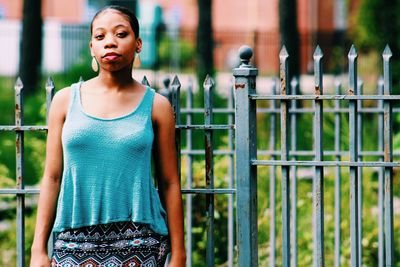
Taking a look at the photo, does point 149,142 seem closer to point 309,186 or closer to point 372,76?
point 309,186

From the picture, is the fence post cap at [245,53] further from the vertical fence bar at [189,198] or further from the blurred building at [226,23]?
the blurred building at [226,23]

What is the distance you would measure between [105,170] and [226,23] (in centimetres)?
2699

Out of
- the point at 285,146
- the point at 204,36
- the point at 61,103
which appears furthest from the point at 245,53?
the point at 204,36

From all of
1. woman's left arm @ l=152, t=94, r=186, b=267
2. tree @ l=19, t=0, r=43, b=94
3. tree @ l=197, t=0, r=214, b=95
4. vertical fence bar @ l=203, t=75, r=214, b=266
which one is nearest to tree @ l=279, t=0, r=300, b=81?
tree @ l=197, t=0, r=214, b=95

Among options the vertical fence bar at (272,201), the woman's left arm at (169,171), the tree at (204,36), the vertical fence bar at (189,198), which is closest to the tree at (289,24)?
the tree at (204,36)

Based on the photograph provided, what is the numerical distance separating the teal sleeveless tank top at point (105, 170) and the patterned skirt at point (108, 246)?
0.11ft

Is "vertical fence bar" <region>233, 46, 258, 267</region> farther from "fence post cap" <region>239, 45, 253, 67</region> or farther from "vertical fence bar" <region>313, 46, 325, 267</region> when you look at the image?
"vertical fence bar" <region>313, 46, 325, 267</region>

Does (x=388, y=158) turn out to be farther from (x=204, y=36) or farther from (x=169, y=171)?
(x=204, y=36)

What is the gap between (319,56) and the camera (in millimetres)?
4559

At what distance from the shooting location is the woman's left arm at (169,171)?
4.08 m

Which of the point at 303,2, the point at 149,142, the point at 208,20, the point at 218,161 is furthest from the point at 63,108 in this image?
the point at 303,2

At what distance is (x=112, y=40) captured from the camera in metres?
3.96

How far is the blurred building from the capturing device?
2581 cm

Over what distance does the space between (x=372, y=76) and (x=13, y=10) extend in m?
17.3
